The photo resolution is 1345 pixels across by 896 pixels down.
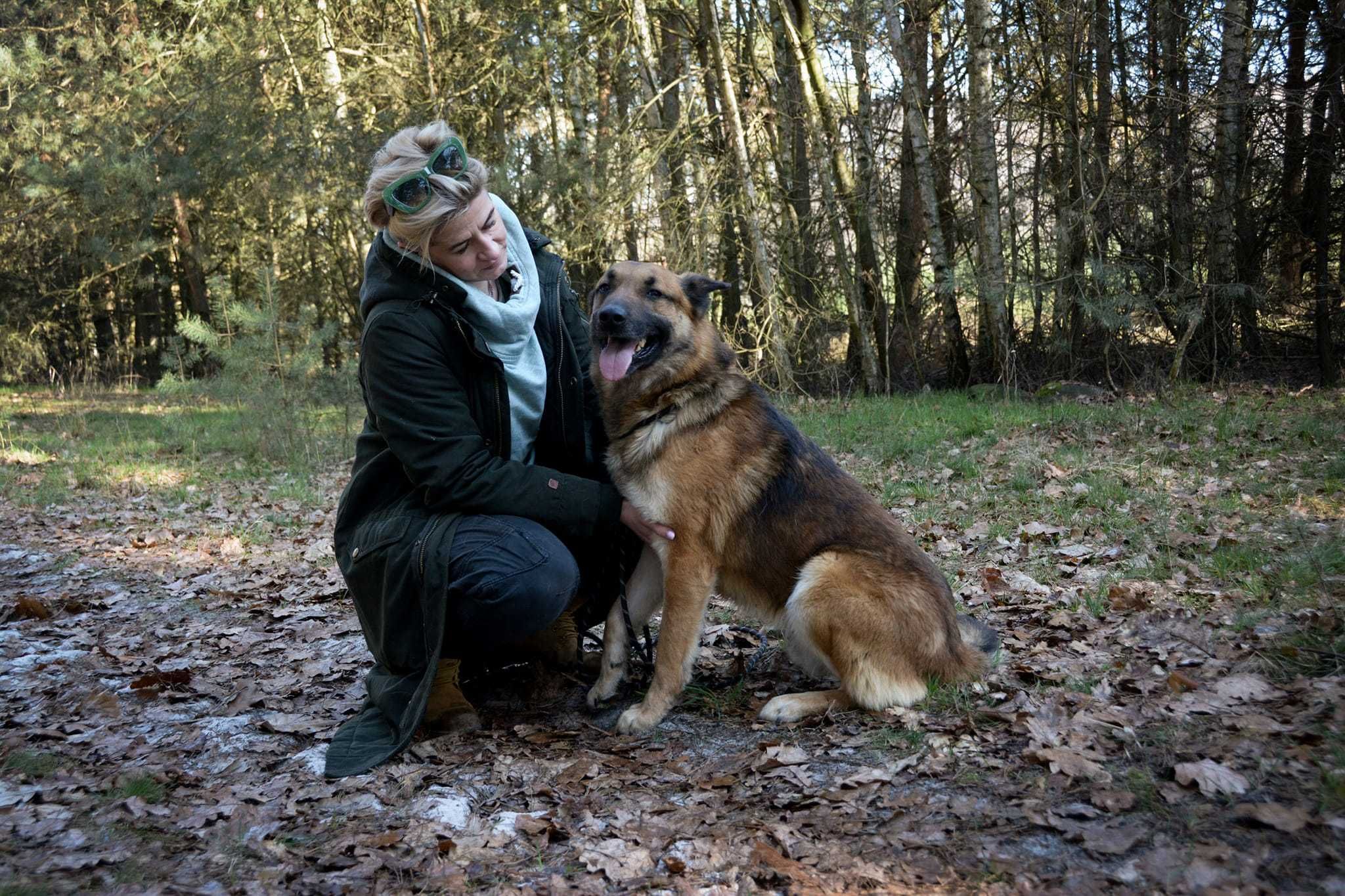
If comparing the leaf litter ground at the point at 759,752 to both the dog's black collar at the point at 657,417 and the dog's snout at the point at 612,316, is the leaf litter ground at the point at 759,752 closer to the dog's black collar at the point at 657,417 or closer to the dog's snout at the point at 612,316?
the dog's black collar at the point at 657,417

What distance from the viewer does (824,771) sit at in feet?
9.53

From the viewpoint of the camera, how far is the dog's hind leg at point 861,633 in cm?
324

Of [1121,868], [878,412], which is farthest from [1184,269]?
[1121,868]

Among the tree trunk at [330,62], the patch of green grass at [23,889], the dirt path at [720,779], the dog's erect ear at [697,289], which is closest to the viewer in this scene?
the patch of green grass at [23,889]

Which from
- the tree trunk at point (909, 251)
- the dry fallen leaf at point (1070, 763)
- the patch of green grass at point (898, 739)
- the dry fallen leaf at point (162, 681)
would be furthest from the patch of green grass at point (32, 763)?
the tree trunk at point (909, 251)

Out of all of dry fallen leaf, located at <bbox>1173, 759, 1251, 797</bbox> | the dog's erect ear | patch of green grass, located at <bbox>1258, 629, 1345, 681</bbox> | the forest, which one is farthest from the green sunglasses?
the forest

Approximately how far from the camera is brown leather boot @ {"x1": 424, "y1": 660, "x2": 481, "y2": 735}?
3410 millimetres

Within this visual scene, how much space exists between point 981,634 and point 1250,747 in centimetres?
103

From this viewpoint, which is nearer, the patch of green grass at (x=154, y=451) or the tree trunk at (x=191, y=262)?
the patch of green grass at (x=154, y=451)

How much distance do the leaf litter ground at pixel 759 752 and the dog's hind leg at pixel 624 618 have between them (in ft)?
0.35

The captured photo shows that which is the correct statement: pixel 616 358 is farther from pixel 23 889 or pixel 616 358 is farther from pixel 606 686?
pixel 23 889

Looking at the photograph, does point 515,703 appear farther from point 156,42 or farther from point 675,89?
point 156,42

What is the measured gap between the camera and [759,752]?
3.08 metres

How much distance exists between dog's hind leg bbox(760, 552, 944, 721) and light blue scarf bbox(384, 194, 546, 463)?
1.25m
